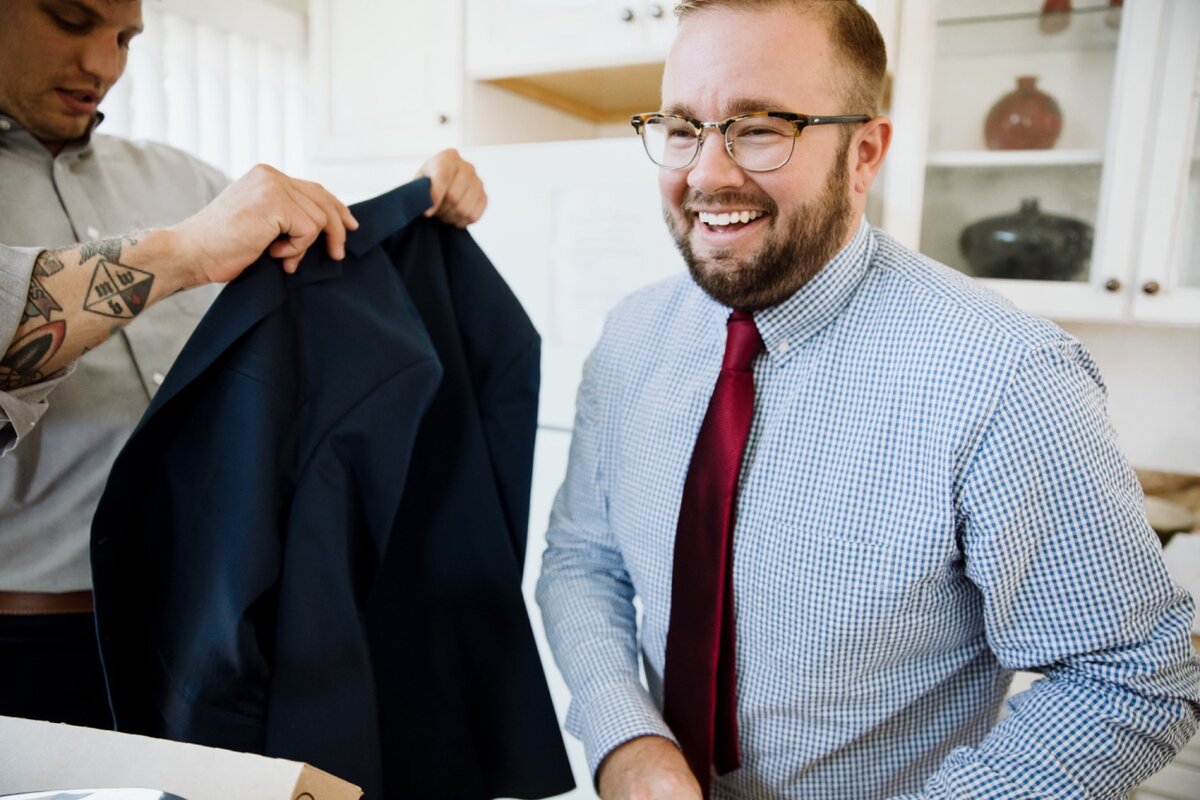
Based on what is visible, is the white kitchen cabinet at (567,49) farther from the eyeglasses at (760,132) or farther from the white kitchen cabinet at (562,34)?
the eyeglasses at (760,132)

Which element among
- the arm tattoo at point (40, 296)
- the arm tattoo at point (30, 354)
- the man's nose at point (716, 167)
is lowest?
the arm tattoo at point (30, 354)

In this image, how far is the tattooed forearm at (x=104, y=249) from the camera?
0.74 meters

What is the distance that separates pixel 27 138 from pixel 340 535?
0.59 metres

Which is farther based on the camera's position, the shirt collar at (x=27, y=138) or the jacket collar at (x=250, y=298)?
the shirt collar at (x=27, y=138)

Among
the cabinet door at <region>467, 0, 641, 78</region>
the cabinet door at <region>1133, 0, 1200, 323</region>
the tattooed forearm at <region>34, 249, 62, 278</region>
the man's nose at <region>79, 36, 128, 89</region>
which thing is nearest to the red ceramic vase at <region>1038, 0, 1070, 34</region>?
the cabinet door at <region>1133, 0, 1200, 323</region>

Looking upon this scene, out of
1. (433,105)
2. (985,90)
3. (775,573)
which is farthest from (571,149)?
(775,573)

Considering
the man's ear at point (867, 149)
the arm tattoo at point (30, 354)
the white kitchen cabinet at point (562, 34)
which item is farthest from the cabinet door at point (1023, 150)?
the arm tattoo at point (30, 354)

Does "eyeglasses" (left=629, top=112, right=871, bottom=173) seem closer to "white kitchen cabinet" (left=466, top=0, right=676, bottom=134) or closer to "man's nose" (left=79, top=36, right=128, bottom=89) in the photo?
"man's nose" (left=79, top=36, right=128, bottom=89)

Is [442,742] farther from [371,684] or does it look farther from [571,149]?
[571,149]

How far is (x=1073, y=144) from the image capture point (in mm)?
1495

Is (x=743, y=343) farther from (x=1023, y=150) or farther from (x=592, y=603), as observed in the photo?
(x=1023, y=150)

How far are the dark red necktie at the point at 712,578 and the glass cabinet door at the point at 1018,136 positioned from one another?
35.2 inches

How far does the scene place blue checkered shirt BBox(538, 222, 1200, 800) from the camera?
75 centimetres

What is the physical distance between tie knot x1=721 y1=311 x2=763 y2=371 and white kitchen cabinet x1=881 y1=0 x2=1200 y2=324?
794mm
